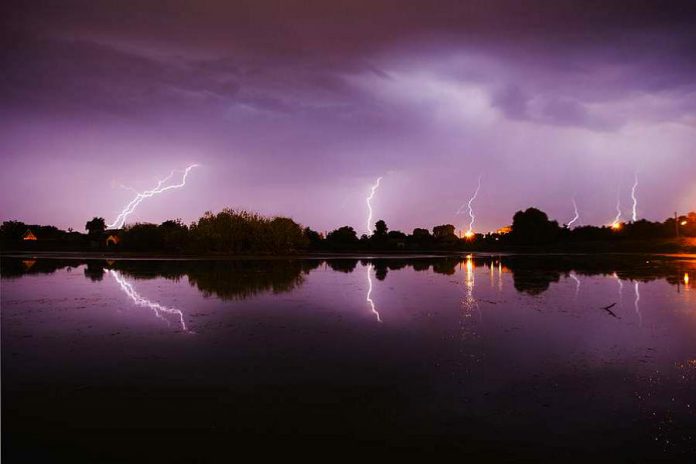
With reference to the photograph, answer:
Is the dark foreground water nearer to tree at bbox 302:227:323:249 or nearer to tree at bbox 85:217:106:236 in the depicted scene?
tree at bbox 302:227:323:249

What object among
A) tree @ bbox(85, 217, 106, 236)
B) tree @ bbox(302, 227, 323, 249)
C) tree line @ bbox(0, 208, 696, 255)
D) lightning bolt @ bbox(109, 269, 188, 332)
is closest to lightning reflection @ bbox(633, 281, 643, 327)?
lightning bolt @ bbox(109, 269, 188, 332)

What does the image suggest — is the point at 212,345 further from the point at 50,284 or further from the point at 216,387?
the point at 50,284

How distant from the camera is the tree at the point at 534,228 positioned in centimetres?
8481

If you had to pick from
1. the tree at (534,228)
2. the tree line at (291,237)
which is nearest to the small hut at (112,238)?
the tree line at (291,237)

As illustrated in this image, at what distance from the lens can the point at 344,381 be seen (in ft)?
22.4

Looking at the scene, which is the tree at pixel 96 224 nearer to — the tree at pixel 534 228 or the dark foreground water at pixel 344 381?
the tree at pixel 534 228

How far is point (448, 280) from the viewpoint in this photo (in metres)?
22.7

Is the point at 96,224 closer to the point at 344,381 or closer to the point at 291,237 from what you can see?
the point at 291,237

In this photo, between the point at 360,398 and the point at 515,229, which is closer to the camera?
the point at 360,398

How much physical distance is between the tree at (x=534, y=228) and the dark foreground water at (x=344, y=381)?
74948 millimetres

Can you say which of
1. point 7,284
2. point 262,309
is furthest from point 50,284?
point 262,309

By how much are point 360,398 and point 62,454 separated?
3.42 meters

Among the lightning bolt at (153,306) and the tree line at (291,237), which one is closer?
the lightning bolt at (153,306)

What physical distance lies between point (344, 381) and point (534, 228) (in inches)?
3363
